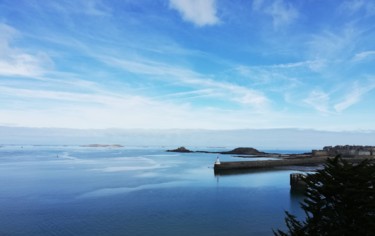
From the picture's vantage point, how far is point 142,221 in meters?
21.6

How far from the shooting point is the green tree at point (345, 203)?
753cm

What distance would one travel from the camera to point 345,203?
7836 mm

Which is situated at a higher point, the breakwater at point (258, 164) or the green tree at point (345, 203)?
the breakwater at point (258, 164)

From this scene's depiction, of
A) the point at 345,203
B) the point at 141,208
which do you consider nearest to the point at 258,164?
the point at 141,208

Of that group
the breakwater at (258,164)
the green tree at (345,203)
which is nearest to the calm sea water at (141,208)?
the green tree at (345,203)

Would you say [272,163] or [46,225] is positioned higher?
[272,163]

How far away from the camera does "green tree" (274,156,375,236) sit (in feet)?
24.7

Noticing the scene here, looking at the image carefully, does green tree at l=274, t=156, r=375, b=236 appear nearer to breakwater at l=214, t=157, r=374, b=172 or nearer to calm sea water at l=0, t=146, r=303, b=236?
calm sea water at l=0, t=146, r=303, b=236

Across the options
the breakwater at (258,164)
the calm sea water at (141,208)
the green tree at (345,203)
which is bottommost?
the calm sea water at (141,208)

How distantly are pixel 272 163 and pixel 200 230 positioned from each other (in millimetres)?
53647

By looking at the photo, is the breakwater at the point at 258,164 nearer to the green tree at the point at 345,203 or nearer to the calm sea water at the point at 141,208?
the calm sea water at the point at 141,208

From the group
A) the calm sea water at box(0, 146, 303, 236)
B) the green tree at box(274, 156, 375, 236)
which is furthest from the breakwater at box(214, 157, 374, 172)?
the green tree at box(274, 156, 375, 236)

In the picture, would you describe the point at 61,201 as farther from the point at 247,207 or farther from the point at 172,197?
the point at 247,207

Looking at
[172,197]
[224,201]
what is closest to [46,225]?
[172,197]
